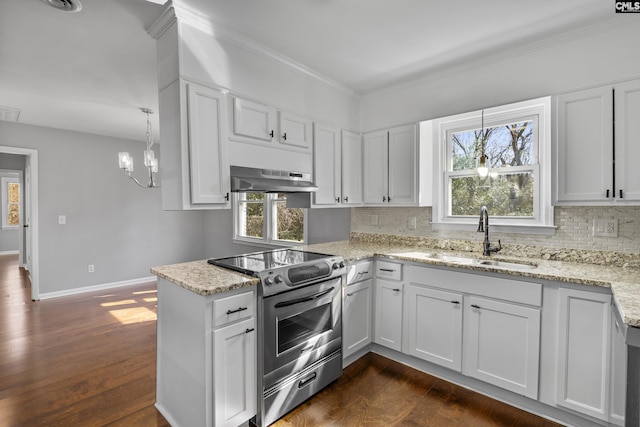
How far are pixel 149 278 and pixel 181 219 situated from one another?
119 cm

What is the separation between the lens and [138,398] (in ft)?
7.16

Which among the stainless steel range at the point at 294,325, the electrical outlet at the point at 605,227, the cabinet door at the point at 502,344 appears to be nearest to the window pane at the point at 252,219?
the stainless steel range at the point at 294,325

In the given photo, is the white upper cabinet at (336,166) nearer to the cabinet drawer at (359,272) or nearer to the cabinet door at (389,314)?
the cabinet drawer at (359,272)

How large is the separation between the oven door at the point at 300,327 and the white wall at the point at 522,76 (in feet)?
6.22

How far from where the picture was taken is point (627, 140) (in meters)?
2.01

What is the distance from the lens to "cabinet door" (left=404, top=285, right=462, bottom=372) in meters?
2.31

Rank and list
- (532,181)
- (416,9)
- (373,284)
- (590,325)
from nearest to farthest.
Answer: (590,325) → (416,9) → (532,181) → (373,284)

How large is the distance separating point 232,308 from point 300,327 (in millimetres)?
590

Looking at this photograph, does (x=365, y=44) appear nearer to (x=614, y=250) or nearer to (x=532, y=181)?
(x=532, y=181)

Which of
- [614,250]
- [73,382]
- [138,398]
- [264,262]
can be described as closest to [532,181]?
[614,250]

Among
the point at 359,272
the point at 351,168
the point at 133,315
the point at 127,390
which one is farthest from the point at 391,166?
the point at 133,315

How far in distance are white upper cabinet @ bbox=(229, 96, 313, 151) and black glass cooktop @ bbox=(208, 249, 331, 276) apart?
89 cm

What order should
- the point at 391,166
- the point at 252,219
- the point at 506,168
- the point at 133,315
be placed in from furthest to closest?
the point at 252,219, the point at 133,315, the point at 391,166, the point at 506,168

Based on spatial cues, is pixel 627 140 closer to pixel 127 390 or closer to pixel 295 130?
pixel 295 130
